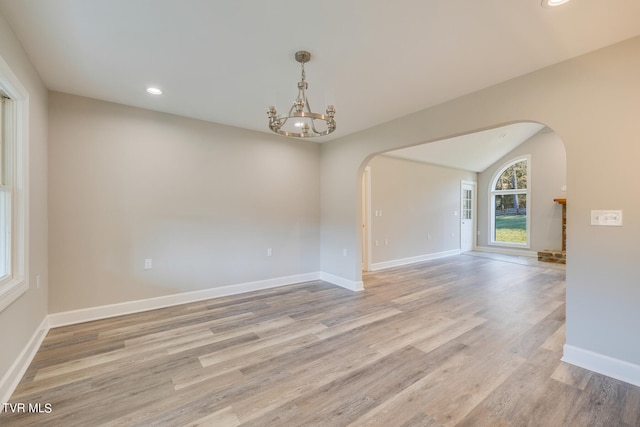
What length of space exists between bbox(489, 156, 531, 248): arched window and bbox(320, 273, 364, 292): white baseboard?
5897 mm

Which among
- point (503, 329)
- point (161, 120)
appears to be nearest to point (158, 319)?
point (161, 120)

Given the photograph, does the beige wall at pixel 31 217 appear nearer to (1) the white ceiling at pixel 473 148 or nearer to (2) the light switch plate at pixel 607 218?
(2) the light switch plate at pixel 607 218

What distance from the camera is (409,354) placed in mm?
2465

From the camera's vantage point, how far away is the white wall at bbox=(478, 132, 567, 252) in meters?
7.08

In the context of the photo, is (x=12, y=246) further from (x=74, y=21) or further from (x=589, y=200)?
(x=589, y=200)

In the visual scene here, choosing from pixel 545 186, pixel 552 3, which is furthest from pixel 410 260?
pixel 552 3

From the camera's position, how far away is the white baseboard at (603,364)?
81.0 inches

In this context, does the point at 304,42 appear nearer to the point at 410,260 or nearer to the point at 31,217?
the point at 31,217

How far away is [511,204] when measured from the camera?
808 cm

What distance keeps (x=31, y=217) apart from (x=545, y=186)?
9.67 m

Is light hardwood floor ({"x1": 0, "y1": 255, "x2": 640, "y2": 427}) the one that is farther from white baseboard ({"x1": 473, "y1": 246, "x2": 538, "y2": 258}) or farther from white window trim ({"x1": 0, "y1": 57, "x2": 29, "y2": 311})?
white baseboard ({"x1": 473, "y1": 246, "x2": 538, "y2": 258})

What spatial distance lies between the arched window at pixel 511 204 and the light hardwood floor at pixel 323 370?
4858 mm

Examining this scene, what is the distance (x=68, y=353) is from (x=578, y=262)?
14.5 ft

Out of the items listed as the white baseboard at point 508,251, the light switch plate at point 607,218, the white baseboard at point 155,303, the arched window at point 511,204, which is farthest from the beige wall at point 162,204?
the arched window at point 511,204
